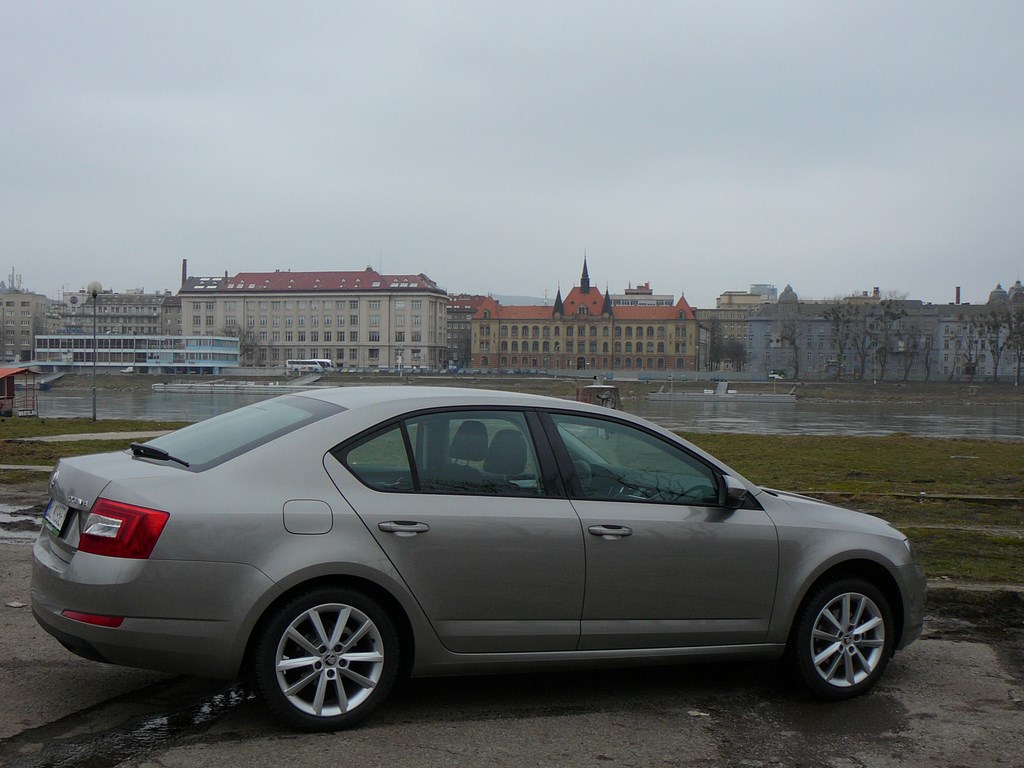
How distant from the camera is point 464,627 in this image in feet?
16.0

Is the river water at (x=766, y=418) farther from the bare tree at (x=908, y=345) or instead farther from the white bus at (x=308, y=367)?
the white bus at (x=308, y=367)

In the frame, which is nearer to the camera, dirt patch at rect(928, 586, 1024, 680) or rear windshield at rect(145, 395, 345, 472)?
rear windshield at rect(145, 395, 345, 472)

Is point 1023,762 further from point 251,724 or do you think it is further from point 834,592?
point 251,724

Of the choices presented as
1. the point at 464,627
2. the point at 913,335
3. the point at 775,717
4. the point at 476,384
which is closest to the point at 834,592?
the point at 775,717

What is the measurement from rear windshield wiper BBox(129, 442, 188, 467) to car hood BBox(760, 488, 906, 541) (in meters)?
3.10

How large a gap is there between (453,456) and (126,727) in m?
1.97

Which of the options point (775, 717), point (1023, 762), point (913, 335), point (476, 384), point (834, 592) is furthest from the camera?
point (913, 335)

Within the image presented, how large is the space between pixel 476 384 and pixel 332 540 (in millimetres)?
115263

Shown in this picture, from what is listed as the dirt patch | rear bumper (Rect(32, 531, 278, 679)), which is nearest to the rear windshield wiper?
rear bumper (Rect(32, 531, 278, 679))

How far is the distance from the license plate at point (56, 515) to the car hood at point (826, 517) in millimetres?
3599

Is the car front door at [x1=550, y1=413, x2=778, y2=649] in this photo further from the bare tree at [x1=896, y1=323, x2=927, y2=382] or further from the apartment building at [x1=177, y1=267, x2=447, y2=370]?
the apartment building at [x1=177, y1=267, x2=447, y2=370]

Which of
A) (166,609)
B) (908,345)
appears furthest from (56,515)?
(908,345)

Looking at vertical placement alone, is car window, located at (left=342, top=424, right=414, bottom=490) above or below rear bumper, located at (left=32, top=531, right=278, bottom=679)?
above

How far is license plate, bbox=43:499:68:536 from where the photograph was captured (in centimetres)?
480
